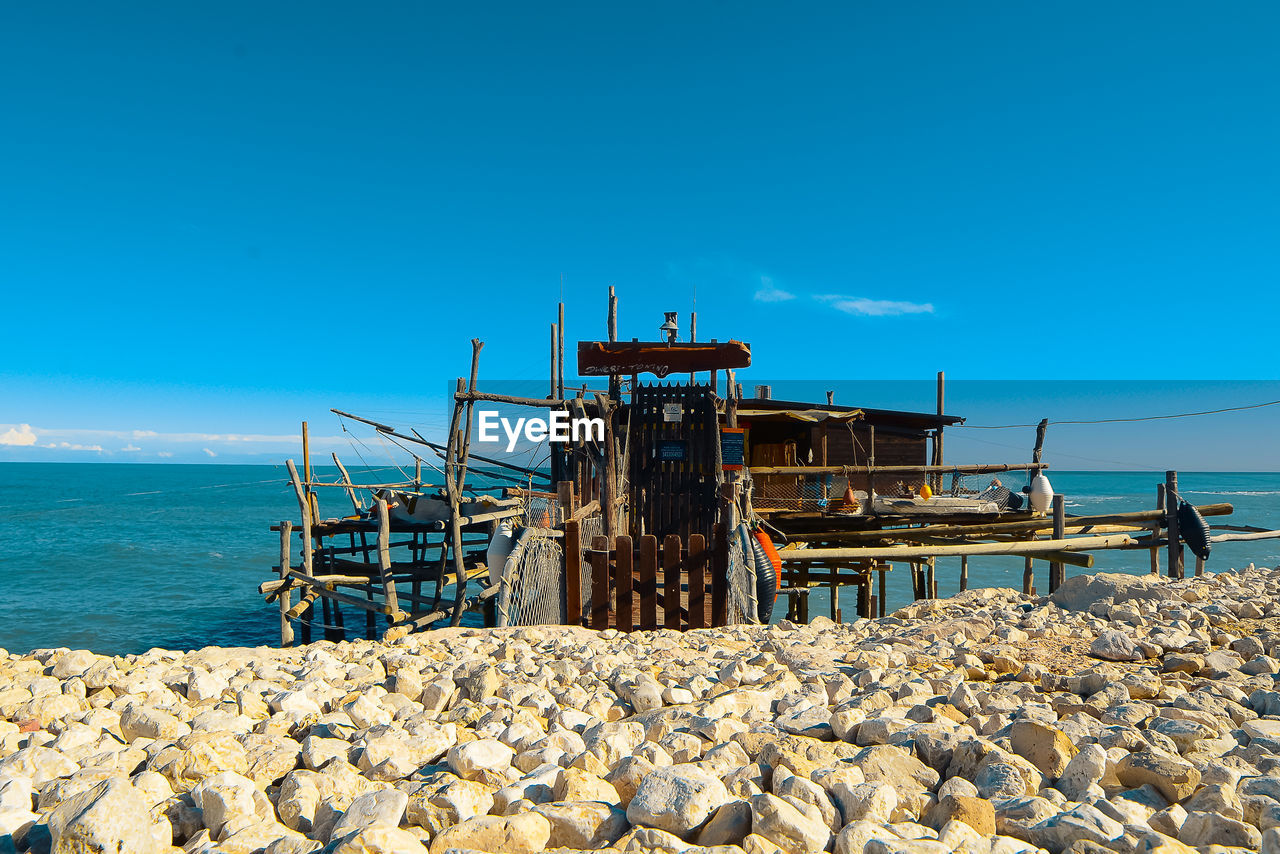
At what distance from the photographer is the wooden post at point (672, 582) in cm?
729

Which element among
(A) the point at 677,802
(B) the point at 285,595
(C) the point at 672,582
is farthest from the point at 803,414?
(A) the point at 677,802

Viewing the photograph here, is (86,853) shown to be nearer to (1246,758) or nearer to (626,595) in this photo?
(1246,758)

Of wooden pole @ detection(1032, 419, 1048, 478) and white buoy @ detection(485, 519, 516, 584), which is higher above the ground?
wooden pole @ detection(1032, 419, 1048, 478)

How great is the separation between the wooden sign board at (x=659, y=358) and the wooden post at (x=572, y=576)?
489cm

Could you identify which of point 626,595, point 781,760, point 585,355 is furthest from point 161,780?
point 585,355

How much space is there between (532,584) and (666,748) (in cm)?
446

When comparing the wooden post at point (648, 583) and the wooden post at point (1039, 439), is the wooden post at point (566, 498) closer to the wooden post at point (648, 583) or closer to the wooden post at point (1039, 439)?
the wooden post at point (648, 583)

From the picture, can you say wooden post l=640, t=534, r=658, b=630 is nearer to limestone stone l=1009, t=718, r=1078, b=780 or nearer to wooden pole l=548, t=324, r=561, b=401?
limestone stone l=1009, t=718, r=1078, b=780

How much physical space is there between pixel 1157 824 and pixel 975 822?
56 cm

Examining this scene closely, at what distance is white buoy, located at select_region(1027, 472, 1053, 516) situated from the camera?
1474 centimetres

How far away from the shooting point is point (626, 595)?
24.0ft

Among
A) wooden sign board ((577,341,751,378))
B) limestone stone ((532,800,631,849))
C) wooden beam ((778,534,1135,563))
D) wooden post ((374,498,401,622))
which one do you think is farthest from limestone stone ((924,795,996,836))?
wooden post ((374,498,401,622))

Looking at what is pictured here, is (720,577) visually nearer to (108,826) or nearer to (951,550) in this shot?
(951,550)

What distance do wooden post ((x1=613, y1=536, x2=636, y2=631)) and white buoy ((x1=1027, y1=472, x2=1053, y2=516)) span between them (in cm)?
1112
